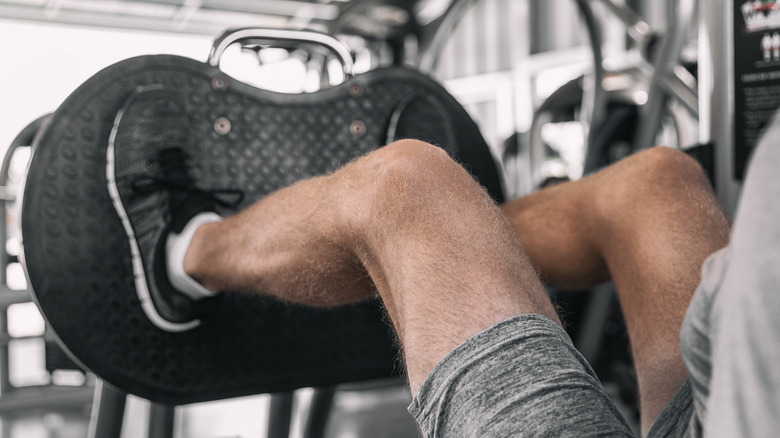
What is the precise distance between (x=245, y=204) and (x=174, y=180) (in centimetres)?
10

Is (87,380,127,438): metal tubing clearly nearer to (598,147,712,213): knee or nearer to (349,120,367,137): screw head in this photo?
(349,120,367,137): screw head

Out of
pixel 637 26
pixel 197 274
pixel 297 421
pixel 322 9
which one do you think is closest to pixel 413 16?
pixel 322 9

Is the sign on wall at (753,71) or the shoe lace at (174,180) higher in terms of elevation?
the sign on wall at (753,71)

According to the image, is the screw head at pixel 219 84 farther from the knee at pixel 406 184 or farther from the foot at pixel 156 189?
the knee at pixel 406 184

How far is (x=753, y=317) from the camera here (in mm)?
273

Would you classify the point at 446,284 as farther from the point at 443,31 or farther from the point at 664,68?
the point at 443,31

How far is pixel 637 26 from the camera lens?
6.66 ft

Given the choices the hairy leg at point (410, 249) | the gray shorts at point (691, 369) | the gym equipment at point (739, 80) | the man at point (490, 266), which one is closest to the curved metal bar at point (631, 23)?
the gym equipment at point (739, 80)

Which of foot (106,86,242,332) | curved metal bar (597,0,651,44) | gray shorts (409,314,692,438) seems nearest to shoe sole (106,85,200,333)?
foot (106,86,242,332)

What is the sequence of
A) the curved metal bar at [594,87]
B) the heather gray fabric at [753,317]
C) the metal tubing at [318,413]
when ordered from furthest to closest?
1. the curved metal bar at [594,87]
2. the metal tubing at [318,413]
3. the heather gray fabric at [753,317]

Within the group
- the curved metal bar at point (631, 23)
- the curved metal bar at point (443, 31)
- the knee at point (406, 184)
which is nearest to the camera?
the knee at point (406, 184)

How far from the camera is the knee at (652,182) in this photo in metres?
0.71

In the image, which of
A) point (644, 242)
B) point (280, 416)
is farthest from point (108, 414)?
point (644, 242)

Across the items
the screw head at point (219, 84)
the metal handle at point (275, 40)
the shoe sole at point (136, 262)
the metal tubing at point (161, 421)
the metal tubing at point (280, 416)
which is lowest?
the metal tubing at point (280, 416)
